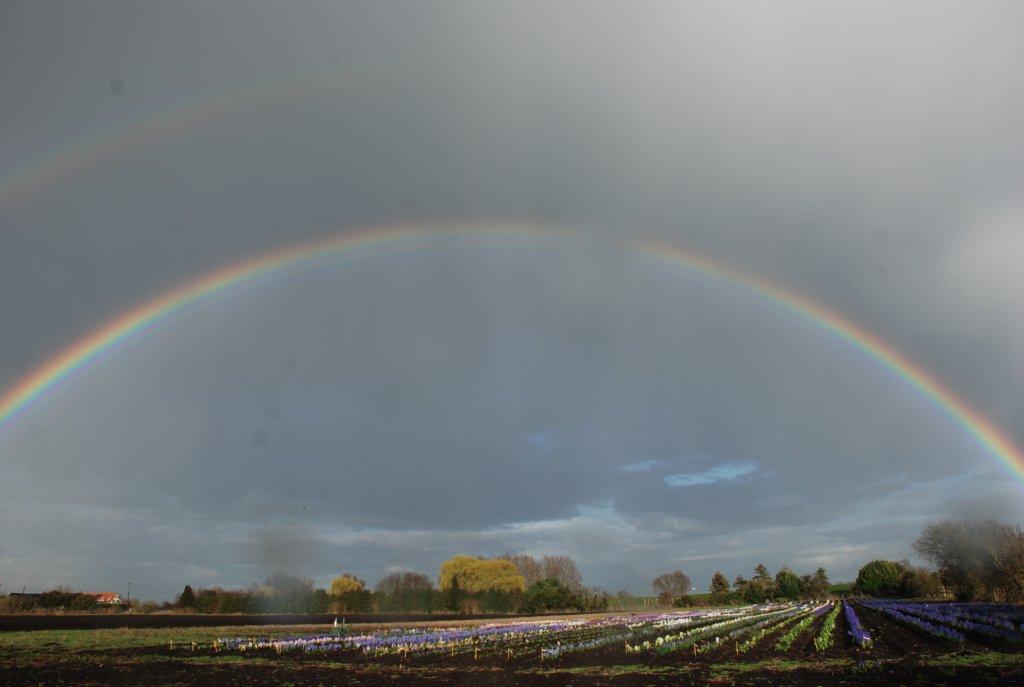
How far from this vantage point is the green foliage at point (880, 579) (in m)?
113

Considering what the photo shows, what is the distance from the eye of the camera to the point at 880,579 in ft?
389

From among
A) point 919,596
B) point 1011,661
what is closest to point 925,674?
point 1011,661

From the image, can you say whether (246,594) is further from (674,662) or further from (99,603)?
(674,662)

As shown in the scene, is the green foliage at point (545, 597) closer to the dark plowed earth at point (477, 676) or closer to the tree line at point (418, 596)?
the tree line at point (418, 596)

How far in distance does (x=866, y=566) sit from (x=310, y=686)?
148 m

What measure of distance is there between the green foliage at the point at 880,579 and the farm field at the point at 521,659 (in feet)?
322

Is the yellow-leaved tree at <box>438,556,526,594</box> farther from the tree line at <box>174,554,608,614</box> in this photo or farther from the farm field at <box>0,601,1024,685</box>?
the farm field at <box>0,601,1024,685</box>

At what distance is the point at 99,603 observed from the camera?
5888 centimetres

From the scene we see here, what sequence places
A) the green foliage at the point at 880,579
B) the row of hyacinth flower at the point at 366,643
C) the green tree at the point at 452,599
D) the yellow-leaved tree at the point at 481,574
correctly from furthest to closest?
the green foliage at the point at 880,579, the yellow-leaved tree at the point at 481,574, the green tree at the point at 452,599, the row of hyacinth flower at the point at 366,643

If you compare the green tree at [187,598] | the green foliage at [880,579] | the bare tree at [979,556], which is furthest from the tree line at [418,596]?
the green foliage at [880,579]

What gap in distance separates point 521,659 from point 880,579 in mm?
127061

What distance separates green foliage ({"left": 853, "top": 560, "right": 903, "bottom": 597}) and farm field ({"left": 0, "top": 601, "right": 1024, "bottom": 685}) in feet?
322

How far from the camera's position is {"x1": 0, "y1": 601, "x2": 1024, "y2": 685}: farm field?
16.3 meters

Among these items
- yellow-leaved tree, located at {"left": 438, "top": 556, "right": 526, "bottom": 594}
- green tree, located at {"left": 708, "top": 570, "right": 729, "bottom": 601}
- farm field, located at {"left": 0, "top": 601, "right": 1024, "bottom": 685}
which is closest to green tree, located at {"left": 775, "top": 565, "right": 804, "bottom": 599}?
green tree, located at {"left": 708, "top": 570, "right": 729, "bottom": 601}
